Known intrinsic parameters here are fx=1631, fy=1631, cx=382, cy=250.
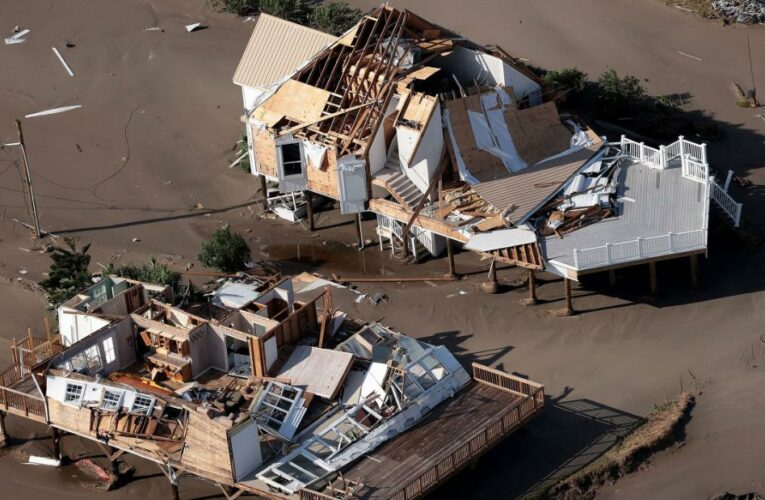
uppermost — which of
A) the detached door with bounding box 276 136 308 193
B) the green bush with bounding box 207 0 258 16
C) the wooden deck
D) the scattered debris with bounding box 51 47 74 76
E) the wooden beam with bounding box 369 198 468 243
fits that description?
the green bush with bounding box 207 0 258 16

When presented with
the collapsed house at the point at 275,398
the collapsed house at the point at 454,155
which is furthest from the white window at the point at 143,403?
the collapsed house at the point at 454,155

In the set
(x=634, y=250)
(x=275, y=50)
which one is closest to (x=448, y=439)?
(x=634, y=250)

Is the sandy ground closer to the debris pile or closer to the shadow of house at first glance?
the shadow of house

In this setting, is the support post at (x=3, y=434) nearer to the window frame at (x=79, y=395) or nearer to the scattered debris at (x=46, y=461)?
the scattered debris at (x=46, y=461)

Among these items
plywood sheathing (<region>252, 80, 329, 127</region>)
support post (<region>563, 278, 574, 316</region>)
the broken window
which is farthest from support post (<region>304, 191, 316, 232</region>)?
support post (<region>563, 278, 574, 316</region>)

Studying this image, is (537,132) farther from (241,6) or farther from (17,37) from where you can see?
(17,37)
